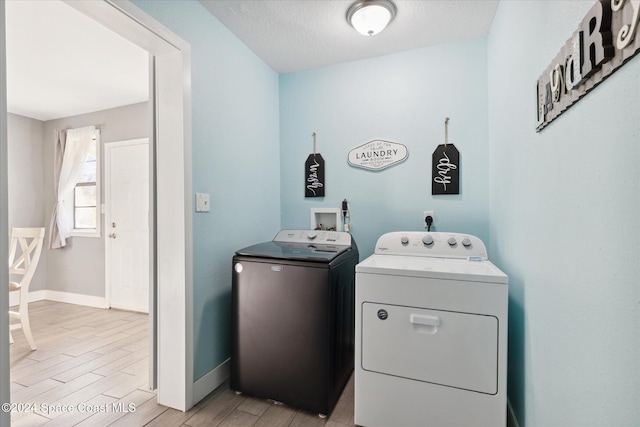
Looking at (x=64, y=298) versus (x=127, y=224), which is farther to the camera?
(x=64, y=298)

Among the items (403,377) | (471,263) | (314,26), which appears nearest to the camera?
(403,377)

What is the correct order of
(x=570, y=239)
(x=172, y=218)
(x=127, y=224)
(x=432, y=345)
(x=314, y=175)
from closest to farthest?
(x=570, y=239), (x=432, y=345), (x=172, y=218), (x=314, y=175), (x=127, y=224)

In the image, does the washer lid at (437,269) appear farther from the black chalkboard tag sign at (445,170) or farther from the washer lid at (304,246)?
the black chalkboard tag sign at (445,170)

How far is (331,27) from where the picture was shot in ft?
6.62

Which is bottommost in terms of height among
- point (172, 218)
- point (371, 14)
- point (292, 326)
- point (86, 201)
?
point (292, 326)

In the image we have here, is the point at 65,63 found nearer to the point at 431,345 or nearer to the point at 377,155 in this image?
the point at 377,155

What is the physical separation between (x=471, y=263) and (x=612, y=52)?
3.94 feet

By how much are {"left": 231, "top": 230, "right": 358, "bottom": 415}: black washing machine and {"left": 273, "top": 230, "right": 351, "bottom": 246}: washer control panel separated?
0.27 m

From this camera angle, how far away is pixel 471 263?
1.64 m

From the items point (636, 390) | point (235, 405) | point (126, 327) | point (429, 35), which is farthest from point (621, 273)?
point (126, 327)

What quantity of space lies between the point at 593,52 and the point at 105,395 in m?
2.79

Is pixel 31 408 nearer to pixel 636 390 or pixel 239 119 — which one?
pixel 239 119

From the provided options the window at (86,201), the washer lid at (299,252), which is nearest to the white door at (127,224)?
the window at (86,201)

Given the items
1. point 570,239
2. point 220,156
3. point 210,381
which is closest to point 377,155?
point 220,156
